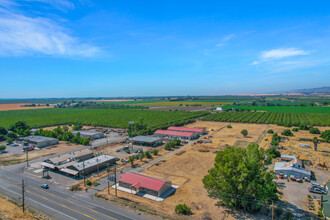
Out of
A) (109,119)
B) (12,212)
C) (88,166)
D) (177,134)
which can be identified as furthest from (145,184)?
(109,119)

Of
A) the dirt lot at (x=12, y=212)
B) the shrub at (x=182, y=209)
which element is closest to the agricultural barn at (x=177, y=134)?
the shrub at (x=182, y=209)

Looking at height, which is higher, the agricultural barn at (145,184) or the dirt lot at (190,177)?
the agricultural barn at (145,184)

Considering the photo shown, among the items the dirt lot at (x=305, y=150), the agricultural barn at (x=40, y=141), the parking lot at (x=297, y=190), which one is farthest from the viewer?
the agricultural barn at (x=40, y=141)

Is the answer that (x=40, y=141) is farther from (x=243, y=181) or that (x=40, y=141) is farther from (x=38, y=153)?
(x=243, y=181)

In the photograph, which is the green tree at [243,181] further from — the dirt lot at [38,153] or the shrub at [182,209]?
the dirt lot at [38,153]

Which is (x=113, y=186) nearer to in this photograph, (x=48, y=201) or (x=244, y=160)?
(x=48, y=201)

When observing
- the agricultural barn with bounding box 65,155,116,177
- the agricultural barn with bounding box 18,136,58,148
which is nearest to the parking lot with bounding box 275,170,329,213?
the agricultural barn with bounding box 65,155,116,177

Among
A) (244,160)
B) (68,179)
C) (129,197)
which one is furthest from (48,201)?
(244,160)

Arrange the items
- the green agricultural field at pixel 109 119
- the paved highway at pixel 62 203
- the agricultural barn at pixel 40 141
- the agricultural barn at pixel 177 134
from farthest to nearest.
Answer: the green agricultural field at pixel 109 119, the agricultural barn at pixel 177 134, the agricultural barn at pixel 40 141, the paved highway at pixel 62 203
